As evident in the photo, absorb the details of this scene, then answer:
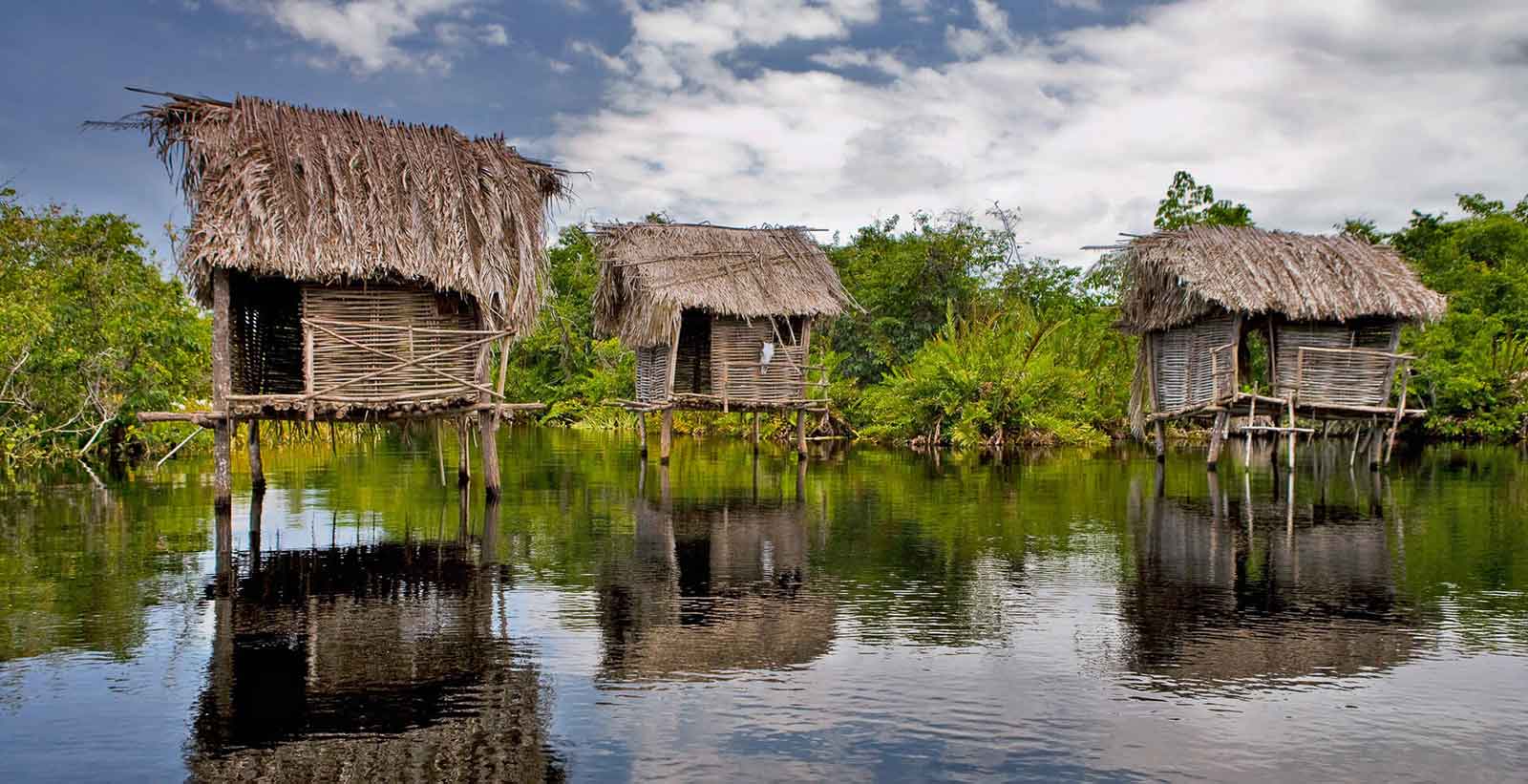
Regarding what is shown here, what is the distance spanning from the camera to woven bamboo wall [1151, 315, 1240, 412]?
18.4 meters

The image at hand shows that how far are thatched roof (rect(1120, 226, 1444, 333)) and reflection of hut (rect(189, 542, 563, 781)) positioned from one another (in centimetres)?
1303

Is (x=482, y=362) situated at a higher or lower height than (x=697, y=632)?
higher

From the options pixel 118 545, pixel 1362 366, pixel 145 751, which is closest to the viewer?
pixel 145 751

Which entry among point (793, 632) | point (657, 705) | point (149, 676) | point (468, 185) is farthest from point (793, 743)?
point (468, 185)

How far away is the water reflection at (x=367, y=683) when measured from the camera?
4.61m

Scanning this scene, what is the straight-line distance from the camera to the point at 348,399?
1254 centimetres

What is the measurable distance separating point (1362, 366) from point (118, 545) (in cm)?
1704

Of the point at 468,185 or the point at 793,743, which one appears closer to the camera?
the point at 793,743

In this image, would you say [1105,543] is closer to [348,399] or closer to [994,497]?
[994,497]

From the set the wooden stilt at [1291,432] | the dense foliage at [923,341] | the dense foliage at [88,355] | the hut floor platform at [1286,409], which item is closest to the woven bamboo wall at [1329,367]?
the hut floor platform at [1286,409]

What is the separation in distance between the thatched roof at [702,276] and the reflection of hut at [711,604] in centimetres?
934

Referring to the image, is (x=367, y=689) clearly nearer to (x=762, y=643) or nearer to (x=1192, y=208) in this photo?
(x=762, y=643)

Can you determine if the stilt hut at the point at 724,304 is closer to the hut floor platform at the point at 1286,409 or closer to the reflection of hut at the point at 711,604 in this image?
the hut floor platform at the point at 1286,409

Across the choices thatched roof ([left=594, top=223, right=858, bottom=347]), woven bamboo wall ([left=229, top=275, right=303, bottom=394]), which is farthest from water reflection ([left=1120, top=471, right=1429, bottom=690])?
woven bamboo wall ([left=229, top=275, right=303, bottom=394])
